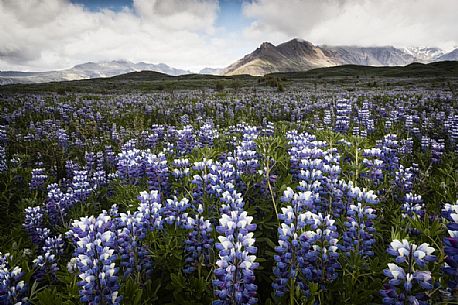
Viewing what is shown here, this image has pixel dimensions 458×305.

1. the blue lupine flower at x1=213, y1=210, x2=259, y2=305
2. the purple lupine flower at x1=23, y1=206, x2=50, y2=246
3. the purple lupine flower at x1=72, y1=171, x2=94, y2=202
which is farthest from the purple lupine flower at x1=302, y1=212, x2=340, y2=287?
the purple lupine flower at x1=72, y1=171, x2=94, y2=202

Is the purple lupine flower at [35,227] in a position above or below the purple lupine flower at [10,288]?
below

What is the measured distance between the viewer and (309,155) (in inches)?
145

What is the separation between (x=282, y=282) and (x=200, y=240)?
747mm

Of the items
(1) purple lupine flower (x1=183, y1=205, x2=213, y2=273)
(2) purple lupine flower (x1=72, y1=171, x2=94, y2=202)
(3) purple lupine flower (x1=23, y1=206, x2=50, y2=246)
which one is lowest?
(3) purple lupine flower (x1=23, y1=206, x2=50, y2=246)

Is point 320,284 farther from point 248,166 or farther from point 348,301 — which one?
point 248,166

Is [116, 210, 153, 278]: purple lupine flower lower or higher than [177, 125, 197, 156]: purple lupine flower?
lower

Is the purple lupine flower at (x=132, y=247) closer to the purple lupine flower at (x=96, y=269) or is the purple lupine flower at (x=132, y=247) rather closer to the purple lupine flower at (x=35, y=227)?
the purple lupine flower at (x=96, y=269)

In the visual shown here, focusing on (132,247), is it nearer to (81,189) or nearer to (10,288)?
(10,288)

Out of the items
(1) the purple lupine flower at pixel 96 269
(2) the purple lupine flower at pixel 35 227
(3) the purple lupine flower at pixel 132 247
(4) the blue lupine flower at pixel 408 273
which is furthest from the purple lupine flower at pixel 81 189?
(4) the blue lupine flower at pixel 408 273

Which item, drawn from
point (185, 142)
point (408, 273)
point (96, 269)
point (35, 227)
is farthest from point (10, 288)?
point (185, 142)

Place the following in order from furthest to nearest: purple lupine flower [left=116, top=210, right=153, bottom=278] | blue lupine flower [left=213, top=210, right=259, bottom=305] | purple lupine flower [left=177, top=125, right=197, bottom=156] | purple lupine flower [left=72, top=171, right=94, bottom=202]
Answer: purple lupine flower [left=177, top=125, right=197, bottom=156] < purple lupine flower [left=72, top=171, right=94, bottom=202] < purple lupine flower [left=116, top=210, right=153, bottom=278] < blue lupine flower [left=213, top=210, right=259, bottom=305]

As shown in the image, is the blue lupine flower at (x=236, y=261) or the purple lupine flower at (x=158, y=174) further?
the purple lupine flower at (x=158, y=174)

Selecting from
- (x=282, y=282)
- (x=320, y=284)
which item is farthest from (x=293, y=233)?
(x=320, y=284)

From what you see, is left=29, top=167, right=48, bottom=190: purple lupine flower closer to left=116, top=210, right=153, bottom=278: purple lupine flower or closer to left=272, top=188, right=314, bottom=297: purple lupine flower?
left=116, top=210, right=153, bottom=278: purple lupine flower
